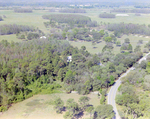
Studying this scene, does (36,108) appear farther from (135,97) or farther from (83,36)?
(83,36)

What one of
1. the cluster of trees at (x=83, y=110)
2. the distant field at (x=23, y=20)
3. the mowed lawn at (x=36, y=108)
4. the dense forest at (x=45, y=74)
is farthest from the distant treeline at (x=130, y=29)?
the cluster of trees at (x=83, y=110)

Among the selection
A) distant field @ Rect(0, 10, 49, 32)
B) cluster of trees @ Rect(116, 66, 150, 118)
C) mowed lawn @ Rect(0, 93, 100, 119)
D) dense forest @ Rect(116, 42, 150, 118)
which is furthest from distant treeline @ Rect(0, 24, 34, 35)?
cluster of trees @ Rect(116, 66, 150, 118)

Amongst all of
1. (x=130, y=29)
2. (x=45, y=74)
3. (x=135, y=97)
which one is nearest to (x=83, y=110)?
(x=135, y=97)

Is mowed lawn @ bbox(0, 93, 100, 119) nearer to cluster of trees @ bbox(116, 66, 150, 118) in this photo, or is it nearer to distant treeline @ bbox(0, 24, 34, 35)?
cluster of trees @ bbox(116, 66, 150, 118)

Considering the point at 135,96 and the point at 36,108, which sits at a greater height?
the point at 135,96

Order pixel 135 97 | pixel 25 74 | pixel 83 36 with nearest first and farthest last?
pixel 135 97 < pixel 25 74 < pixel 83 36

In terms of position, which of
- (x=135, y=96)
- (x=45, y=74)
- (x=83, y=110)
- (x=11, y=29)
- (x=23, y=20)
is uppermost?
(x=23, y=20)

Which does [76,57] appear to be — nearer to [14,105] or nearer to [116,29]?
[14,105]

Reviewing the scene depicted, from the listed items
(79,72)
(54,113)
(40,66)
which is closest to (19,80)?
(40,66)

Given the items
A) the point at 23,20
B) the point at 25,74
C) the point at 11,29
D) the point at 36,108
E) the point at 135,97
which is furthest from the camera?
the point at 23,20
